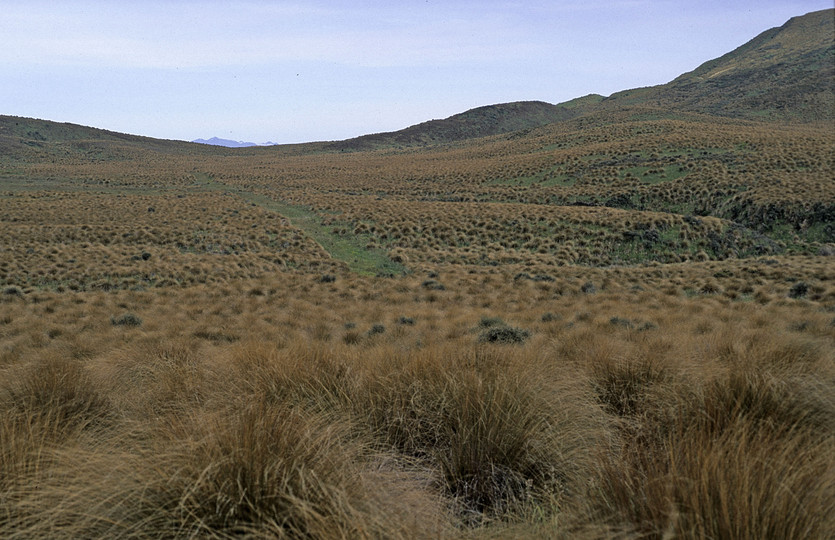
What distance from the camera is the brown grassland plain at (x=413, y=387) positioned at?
2.06 m

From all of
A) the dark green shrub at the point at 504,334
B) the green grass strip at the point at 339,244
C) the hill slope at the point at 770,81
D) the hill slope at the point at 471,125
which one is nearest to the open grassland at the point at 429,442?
the dark green shrub at the point at 504,334

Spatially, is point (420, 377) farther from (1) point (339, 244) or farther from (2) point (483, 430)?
(1) point (339, 244)

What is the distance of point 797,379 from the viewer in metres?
3.30

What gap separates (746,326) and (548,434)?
632cm

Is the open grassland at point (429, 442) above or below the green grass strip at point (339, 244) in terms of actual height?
above

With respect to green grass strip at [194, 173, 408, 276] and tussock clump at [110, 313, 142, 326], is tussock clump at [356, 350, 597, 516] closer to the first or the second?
tussock clump at [110, 313, 142, 326]

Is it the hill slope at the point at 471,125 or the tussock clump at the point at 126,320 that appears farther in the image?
the hill slope at the point at 471,125

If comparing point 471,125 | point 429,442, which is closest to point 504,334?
point 429,442

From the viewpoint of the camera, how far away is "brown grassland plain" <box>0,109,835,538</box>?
2.06m

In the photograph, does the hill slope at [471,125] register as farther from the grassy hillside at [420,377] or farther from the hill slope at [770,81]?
the grassy hillside at [420,377]

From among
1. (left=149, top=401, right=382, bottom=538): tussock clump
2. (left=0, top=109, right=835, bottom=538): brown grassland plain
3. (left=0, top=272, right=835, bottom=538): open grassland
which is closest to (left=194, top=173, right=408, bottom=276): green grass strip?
(left=0, top=109, right=835, bottom=538): brown grassland plain

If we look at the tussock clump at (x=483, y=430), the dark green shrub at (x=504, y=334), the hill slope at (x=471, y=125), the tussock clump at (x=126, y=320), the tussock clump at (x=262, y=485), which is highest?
the hill slope at (x=471, y=125)

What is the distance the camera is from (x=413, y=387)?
11.8ft

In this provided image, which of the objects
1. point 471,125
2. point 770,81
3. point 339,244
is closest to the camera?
point 339,244
